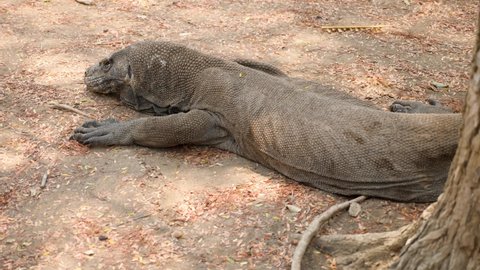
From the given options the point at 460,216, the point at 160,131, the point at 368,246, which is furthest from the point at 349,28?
the point at 460,216

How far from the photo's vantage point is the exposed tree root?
3014 mm

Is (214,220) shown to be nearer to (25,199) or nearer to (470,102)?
(25,199)

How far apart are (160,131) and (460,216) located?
2.42 m

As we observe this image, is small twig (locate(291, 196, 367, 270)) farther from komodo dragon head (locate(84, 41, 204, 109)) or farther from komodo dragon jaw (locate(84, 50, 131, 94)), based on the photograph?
komodo dragon jaw (locate(84, 50, 131, 94))

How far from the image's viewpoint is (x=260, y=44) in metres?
6.20

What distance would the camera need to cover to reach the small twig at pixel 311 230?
326 centimetres

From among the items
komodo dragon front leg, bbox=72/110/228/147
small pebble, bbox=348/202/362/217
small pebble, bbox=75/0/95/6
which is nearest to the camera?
small pebble, bbox=348/202/362/217

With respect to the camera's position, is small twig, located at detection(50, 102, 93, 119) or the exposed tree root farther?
small twig, located at detection(50, 102, 93, 119)

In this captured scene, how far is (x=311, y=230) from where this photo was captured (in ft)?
11.3

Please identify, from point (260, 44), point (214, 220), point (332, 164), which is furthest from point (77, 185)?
point (260, 44)

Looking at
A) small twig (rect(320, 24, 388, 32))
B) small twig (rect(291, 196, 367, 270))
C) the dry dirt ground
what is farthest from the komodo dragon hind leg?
small twig (rect(320, 24, 388, 32))

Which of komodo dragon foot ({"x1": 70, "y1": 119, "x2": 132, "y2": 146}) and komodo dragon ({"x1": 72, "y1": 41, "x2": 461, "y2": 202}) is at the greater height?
komodo dragon ({"x1": 72, "y1": 41, "x2": 461, "y2": 202})

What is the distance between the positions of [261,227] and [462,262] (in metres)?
1.34

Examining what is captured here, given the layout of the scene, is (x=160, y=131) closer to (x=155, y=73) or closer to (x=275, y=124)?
(x=155, y=73)
